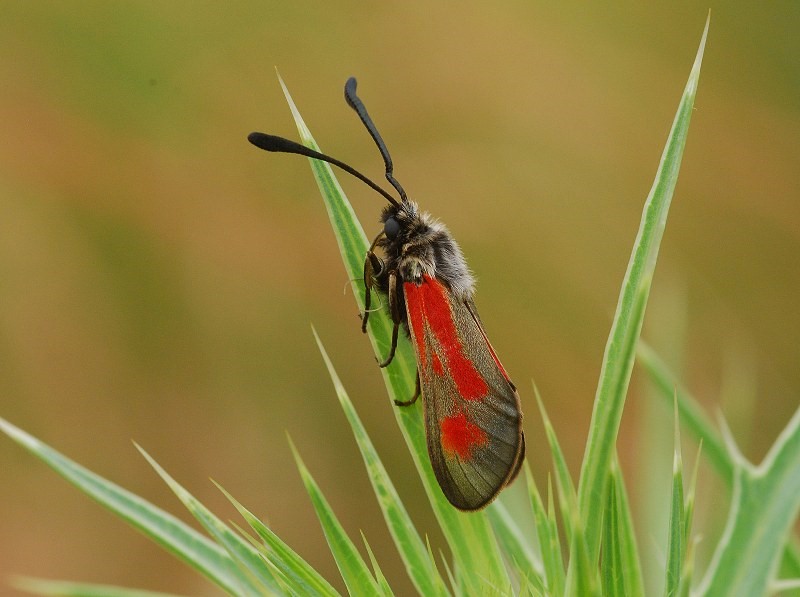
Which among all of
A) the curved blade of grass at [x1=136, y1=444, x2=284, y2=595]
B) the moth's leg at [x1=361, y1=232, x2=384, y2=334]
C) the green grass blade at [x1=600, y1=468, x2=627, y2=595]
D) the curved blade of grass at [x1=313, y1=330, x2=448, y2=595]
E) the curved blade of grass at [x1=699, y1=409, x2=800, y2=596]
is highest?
the moth's leg at [x1=361, y1=232, x2=384, y2=334]

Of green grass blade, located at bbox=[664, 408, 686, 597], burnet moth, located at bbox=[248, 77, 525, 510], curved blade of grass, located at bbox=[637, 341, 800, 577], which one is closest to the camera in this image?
green grass blade, located at bbox=[664, 408, 686, 597]

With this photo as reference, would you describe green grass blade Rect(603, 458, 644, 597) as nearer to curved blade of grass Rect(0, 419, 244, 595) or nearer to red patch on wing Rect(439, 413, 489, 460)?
red patch on wing Rect(439, 413, 489, 460)

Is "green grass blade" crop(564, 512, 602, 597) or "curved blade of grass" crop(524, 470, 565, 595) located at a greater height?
"green grass blade" crop(564, 512, 602, 597)

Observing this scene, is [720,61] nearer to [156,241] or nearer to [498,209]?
[498,209]

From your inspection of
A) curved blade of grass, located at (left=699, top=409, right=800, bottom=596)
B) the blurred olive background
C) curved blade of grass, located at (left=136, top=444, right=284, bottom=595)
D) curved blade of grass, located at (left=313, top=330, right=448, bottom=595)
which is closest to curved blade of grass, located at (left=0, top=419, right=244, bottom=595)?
curved blade of grass, located at (left=136, top=444, right=284, bottom=595)

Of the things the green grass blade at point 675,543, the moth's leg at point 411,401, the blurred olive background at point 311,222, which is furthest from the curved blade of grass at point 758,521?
the blurred olive background at point 311,222

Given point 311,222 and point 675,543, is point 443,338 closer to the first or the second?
point 675,543

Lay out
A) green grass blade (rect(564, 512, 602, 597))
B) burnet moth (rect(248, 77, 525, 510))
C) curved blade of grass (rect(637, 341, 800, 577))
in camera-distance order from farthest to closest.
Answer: curved blade of grass (rect(637, 341, 800, 577)), burnet moth (rect(248, 77, 525, 510)), green grass blade (rect(564, 512, 602, 597))
